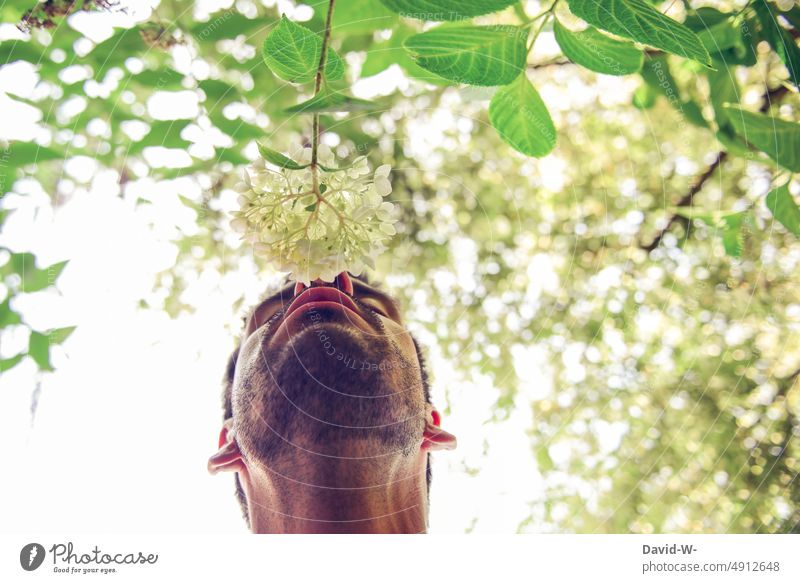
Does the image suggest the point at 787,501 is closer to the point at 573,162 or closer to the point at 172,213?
the point at 573,162

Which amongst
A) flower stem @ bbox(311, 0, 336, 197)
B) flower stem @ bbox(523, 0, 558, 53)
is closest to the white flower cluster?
flower stem @ bbox(311, 0, 336, 197)

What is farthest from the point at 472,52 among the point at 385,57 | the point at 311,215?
the point at 385,57

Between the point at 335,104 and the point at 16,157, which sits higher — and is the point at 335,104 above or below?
above

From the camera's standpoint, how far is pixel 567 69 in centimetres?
83

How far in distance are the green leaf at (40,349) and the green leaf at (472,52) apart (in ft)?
1.86

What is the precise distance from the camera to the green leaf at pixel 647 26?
0.29 meters

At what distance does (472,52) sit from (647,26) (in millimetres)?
87

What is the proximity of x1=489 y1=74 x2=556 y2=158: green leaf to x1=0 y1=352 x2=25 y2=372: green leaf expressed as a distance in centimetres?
61

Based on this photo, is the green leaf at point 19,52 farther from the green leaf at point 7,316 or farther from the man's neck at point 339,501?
the man's neck at point 339,501

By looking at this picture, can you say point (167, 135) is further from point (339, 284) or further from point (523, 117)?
point (523, 117)

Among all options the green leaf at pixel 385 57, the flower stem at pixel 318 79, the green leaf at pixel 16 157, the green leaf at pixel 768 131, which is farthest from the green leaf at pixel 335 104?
the green leaf at pixel 16 157

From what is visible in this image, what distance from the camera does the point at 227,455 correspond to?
658mm

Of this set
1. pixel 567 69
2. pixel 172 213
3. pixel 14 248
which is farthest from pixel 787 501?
pixel 14 248

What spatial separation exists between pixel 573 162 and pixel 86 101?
28.4 inches
